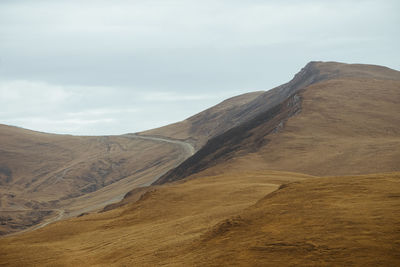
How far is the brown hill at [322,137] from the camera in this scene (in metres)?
44.2

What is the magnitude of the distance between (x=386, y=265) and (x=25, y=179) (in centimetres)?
12422

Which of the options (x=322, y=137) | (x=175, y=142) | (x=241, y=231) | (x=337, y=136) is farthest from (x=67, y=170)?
(x=241, y=231)

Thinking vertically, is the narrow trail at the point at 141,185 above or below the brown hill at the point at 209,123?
below

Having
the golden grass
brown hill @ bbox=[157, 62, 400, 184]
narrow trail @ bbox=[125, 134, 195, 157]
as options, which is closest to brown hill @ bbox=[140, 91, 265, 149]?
narrow trail @ bbox=[125, 134, 195, 157]

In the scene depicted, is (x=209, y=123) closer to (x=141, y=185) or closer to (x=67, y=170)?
(x=67, y=170)

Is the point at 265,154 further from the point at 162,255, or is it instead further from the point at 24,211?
the point at 24,211

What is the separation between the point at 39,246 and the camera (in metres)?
21.2

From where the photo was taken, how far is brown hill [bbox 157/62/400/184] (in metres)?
44.2

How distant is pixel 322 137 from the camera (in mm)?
52781

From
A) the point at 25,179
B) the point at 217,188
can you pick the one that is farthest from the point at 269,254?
the point at 25,179

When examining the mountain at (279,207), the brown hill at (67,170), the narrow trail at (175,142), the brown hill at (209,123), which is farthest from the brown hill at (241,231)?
the brown hill at (209,123)

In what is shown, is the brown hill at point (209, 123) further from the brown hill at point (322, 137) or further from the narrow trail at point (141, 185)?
the brown hill at point (322, 137)

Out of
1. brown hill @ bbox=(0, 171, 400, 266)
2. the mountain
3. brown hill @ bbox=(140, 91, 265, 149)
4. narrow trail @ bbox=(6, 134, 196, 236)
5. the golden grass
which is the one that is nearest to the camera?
brown hill @ bbox=(0, 171, 400, 266)

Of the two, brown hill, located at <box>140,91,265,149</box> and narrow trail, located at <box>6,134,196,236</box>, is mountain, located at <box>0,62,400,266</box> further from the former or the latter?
brown hill, located at <box>140,91,265,149</box>
